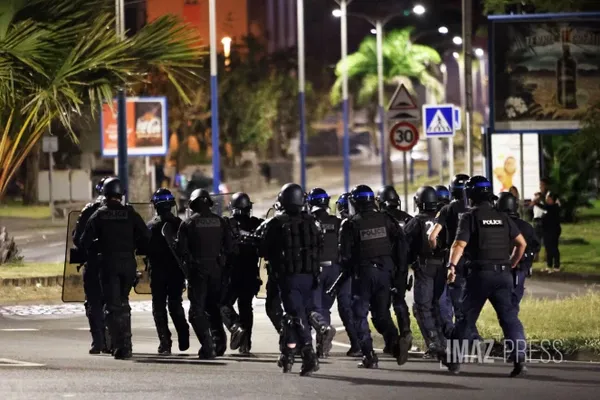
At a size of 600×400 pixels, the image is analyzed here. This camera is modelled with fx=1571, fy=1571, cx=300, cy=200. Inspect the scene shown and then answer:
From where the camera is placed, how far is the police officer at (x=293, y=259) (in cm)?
1380

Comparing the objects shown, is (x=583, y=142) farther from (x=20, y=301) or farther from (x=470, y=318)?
(x=470, y=318)

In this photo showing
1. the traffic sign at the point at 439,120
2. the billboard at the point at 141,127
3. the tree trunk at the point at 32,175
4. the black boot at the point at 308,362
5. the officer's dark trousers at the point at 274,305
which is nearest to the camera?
the black boot at the point at 308,362

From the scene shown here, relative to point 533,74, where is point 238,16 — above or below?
above

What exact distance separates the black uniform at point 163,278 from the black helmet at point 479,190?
330cm

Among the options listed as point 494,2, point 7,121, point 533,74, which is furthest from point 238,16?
point 7,121

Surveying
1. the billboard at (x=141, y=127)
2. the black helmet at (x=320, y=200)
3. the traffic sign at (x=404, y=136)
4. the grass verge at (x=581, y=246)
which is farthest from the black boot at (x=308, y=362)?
the billboard at (x=141, y=127)

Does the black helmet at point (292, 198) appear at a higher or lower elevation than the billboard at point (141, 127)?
lower

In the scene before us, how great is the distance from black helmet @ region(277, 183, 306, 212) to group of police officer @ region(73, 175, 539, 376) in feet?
0.04

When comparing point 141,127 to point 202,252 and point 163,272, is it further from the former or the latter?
point 202,252

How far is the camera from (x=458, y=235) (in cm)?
1364

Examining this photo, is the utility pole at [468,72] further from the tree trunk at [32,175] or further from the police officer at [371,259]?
the tree trunk at [32,175]

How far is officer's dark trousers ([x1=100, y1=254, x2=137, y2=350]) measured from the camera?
15.1 meters

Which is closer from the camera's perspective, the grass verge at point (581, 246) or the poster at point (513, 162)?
the grass verge at point (581, 246)

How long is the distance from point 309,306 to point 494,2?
78.4 ft
